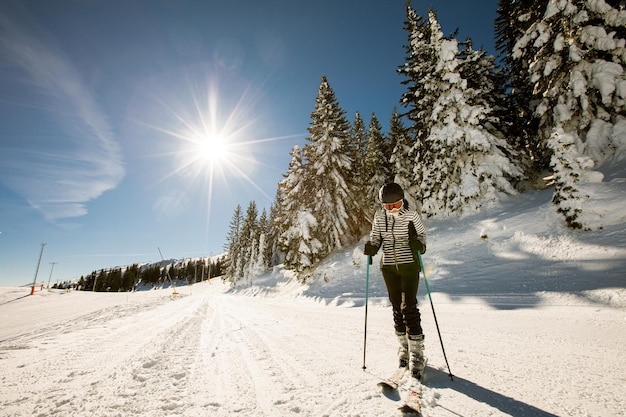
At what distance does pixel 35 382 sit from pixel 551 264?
415 inches

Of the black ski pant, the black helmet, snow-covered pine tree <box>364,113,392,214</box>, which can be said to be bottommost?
the black ski pant

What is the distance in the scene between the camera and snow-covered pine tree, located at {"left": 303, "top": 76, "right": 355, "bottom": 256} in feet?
64.7

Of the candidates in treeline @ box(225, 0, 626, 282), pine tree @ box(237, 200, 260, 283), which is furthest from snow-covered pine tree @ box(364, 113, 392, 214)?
pine tree @ box(237, 200, 260, 283)

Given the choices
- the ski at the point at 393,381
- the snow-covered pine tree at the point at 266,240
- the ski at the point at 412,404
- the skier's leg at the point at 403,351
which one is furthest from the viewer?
the snow-covered pine tree at the point at 266,240

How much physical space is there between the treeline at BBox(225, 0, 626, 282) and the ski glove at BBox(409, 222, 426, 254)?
840 cm

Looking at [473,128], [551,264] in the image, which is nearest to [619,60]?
[473,128]

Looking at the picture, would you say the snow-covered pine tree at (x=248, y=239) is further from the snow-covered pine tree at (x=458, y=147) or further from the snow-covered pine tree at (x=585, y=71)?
the snow-covered pine tree at (x=585, y=71)

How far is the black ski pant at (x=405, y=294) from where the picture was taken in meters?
2.97

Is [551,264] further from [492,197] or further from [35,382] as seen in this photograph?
[35,382]

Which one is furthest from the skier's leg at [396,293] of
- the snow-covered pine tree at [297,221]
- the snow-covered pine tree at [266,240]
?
the snow-covered pine tree at [266,240]

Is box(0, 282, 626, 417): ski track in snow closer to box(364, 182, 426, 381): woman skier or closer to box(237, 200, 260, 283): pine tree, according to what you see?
box(364, 182, 426, 381): woman skier

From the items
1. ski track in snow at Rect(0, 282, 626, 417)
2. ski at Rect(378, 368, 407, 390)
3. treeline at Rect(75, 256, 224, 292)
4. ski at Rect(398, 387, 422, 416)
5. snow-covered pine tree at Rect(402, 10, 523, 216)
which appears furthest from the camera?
treeline at Rect(75, 256, 224, 292)

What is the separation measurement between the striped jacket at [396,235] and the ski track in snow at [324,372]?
1256 millimetres

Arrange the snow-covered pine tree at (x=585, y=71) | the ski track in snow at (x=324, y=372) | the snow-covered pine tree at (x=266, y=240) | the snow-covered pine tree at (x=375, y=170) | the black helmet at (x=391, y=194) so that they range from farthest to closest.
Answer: the snow-covered pine tree at (x=266, y=240) → the snow-covered pine tree at (x=375, y=170) → the snow-covered pine tree at (x=585, y=71) → the black helmet at (x=391, y=194) → the ski track in snow at (x=324, y=372)
